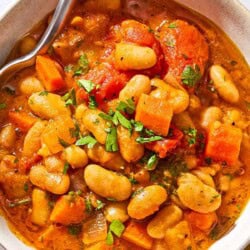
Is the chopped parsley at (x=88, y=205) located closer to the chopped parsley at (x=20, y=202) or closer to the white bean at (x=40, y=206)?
the white bean at (x=40, y=206)

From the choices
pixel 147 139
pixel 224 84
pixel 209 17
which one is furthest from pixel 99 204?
pixel 209 17

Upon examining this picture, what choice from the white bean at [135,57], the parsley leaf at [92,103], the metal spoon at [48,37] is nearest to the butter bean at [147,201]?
the parsley leaf at [92,103]

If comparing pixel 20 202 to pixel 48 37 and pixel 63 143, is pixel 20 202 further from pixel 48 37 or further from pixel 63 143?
pixel 48 37

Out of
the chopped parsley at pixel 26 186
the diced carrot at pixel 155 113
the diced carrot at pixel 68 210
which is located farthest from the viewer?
the chopped parsley at pixel 26 186

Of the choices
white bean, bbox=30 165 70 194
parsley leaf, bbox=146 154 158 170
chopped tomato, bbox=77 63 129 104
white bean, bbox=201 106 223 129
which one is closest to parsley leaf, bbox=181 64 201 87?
white bean, bbox=201 106 223 129

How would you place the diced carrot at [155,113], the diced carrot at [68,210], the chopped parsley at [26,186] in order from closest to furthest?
the diced carrot at [155,113], the diced carrot at [68,210], the chopped parsley at [26,186]

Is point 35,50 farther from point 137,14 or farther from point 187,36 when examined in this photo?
point 187,36
